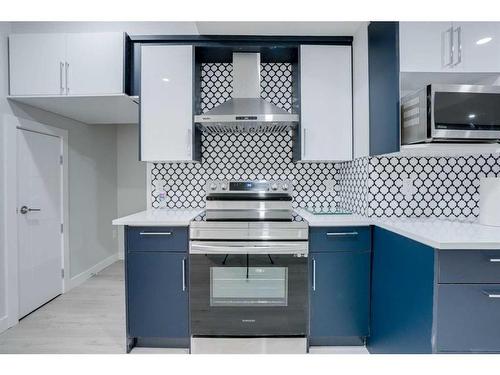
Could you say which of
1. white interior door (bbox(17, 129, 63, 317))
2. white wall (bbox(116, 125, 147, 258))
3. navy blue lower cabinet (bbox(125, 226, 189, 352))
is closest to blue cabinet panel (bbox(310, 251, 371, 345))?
navy blue lower cabinet (bbox(125, 226, 189, 352))

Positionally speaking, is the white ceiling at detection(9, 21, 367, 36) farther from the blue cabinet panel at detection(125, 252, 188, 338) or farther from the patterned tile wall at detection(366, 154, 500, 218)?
the blue cabinet panel at detection(125, 252, 188, 338)

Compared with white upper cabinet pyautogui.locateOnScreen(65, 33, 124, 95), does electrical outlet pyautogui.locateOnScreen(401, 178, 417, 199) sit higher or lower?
lower

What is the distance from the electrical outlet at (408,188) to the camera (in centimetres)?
235

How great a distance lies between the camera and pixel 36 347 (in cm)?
230

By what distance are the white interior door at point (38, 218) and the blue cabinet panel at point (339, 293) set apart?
250 cm

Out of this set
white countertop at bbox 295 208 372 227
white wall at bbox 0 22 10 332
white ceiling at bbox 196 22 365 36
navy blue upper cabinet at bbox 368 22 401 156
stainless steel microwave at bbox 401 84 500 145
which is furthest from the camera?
white wall at bbox 0 22 10 332

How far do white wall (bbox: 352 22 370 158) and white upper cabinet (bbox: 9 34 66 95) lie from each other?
2.28 metres

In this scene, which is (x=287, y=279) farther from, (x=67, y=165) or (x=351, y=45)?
(x=67, y=165)

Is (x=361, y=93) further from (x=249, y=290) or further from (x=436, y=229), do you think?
(x=249, y=290)

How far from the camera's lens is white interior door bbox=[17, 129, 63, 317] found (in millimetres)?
2805

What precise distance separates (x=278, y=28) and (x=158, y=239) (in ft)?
5.94

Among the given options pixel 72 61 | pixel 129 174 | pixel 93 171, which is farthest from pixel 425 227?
pixel 129 174

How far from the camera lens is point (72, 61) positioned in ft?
8.23

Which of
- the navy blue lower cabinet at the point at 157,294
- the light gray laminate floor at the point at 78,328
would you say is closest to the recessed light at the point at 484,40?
the light gray laminate floor at the point at 78,328
